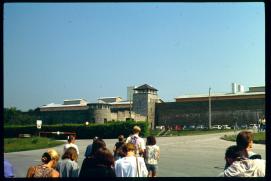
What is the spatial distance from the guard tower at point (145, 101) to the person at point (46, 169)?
67.8 meters

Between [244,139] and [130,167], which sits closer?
[244,139]

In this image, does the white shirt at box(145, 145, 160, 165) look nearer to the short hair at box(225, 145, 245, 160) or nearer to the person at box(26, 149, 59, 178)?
the person at box(26, 149, 59, 178)

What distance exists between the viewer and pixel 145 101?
74875 millimetres

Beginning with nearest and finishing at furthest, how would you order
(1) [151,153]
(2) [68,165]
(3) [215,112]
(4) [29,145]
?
(2) [68,165] < (1) [151,153] < (4) [29,145] < (3) [215,112]

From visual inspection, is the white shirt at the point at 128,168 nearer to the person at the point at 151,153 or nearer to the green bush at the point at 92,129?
the person at the point at 151,153

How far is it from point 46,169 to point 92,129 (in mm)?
38478

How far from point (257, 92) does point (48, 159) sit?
8353cm

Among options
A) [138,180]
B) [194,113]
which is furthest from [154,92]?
[138,180]

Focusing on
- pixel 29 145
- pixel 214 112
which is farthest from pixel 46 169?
pixel 214 112

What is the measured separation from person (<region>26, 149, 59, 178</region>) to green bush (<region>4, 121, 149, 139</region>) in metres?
35.1

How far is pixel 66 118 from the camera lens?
78000mm

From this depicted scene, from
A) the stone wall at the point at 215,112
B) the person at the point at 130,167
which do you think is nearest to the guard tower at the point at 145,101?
the stone wall at the point at 215,112

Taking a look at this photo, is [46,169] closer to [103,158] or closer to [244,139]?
[103,158]

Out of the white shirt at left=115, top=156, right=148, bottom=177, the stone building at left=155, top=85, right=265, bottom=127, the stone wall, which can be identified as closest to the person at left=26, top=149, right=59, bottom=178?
the white shirt at left=115, top=156, right=148, bottom=177
